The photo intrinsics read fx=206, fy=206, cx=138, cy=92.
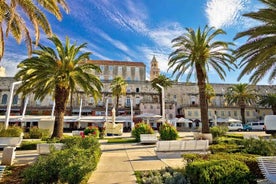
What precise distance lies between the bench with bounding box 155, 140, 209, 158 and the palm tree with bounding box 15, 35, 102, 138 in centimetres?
937

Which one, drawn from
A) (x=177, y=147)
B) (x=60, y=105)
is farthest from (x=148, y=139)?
(x=60, y=105)

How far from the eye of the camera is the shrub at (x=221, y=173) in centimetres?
527

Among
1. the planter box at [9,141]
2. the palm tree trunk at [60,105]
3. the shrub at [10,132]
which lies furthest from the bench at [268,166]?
the shrub at [10,132]

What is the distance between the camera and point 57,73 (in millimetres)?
16484

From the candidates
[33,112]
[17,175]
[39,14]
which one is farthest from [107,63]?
[17,175]

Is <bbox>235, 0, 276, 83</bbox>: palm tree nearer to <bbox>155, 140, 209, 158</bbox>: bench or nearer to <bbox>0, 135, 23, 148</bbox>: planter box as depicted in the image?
<bbox>155, 140, 209, 158</bbox>: bench

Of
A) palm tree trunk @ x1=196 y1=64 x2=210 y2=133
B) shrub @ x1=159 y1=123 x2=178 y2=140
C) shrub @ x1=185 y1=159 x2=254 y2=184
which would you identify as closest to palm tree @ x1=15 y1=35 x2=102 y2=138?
shrub @ x1=159 y1=123 x2=178 y2=140

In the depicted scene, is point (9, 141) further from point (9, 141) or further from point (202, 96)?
point (202, 96)

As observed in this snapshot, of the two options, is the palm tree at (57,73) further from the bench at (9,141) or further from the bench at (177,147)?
the bench at (177,147)

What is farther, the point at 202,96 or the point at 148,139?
the point at 202,96

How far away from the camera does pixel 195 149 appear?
1110 centimetres

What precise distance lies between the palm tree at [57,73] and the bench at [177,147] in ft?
30.7

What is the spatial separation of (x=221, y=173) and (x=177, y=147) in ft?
18.3

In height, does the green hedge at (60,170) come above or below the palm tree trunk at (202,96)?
below
